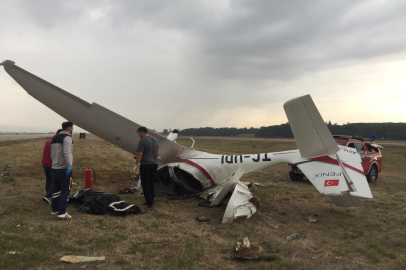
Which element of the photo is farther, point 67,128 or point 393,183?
point 393,183

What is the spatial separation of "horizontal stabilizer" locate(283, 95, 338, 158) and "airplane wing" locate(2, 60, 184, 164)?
13.3 ft

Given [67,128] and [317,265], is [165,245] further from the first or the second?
[67,128]

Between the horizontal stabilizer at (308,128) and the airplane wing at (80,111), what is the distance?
4055 millimetres

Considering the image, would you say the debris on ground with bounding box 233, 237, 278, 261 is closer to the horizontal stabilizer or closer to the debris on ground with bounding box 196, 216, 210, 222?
the debris on ground with bounding box 196, 216, 210, 222

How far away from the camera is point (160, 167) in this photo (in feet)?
26.4

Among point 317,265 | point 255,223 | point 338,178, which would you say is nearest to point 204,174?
point 255,223

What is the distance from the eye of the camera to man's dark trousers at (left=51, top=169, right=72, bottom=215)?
5.37 metres

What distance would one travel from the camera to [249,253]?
13.0 feet

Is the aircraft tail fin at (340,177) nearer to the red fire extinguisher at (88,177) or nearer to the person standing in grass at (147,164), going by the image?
the person standing in grass at (147,164)

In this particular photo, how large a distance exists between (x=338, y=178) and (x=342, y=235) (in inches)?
45.9

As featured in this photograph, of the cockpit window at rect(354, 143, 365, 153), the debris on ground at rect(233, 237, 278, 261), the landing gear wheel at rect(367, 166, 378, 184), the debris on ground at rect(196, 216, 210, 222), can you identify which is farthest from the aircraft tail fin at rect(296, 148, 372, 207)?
the landing gear wheel at rect(367, 166, 378, 184)

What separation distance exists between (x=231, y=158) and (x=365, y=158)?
760 cm

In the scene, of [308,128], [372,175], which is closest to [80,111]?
[308,128]

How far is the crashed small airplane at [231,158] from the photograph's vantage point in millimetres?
5488
